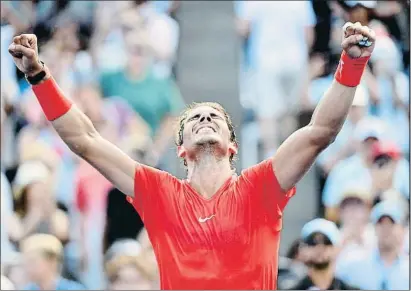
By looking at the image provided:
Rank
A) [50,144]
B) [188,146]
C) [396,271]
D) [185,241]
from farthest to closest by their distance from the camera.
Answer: [50,144], [396,271], [188,146], [185,241]

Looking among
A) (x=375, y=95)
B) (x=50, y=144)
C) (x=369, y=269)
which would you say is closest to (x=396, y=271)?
(x=369, y=269)

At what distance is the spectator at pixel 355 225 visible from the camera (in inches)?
274

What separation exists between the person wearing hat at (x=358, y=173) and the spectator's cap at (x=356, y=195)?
1.4 inches

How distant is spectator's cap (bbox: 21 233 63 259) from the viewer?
22.4 feet

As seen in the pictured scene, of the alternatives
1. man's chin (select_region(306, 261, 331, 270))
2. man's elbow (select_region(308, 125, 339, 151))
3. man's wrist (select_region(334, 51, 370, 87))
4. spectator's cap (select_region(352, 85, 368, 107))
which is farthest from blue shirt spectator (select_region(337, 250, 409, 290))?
man's wrist (select_region(334, 51, 370, 87))

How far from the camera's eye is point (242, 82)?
8133mm

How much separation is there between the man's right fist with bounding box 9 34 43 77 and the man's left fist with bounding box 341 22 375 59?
4.14ft

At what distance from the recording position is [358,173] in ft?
24.2

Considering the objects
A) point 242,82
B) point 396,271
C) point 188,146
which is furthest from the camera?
point 242,82

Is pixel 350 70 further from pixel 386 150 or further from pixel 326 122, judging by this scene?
pixel 386 150

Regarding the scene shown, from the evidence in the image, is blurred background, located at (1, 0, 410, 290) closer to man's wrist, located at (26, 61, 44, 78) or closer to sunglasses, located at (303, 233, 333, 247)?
→ sunglasses, located at (303, 233, 333, 247)

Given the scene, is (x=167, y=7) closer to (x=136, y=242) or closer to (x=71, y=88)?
(x=71, y=88)

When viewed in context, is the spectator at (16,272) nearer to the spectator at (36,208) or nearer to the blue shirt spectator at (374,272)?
the spectator at (36,208)

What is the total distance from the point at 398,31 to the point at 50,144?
10.1 feet
